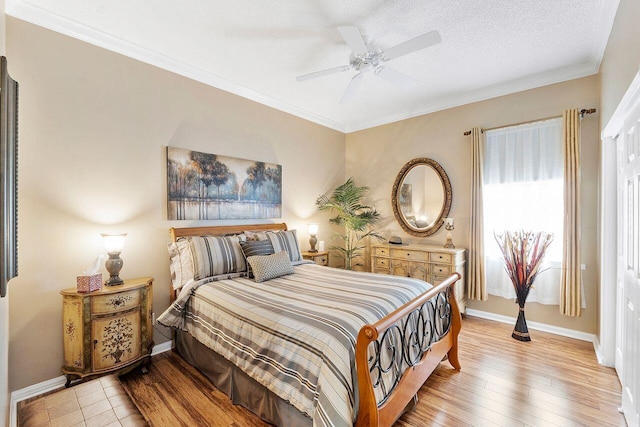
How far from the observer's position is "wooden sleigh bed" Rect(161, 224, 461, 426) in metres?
1.54

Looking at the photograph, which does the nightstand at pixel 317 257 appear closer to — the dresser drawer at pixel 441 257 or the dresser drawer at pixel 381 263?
the dresser drawer at pixel 381 263

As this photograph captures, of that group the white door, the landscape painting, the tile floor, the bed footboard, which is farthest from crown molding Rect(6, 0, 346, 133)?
Result: the white door

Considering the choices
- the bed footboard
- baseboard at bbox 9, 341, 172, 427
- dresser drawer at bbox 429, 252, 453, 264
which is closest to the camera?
the bed footboard

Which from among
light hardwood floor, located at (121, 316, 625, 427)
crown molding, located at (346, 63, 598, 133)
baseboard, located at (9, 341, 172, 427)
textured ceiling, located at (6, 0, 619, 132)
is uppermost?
textured ceiling, located at (6, 0, 619, 132)

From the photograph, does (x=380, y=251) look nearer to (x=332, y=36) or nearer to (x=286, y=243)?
(x=286, y=243)

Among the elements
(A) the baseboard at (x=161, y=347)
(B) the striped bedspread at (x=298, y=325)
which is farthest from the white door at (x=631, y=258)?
(A) the baseboard at (x=161, y=347)

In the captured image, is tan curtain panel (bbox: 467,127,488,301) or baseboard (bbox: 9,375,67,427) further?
tan curtain panel (bbox: 467,127,488,301)

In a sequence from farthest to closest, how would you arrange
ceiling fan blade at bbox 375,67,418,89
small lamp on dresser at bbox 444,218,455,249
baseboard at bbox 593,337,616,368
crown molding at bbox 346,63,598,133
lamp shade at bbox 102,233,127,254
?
small lamp on dresser at bbox 444,218,455,249 < crown molding at bbox 346,63,598,133 < ceiling fan blade at bbox 375,67,418,89 < baseboard at bbox 593,337,616,368 < lamp shade at bbox 102,233,127,254

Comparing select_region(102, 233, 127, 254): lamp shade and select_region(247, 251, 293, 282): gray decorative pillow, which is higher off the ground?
select_region(102, 233, 127, 254): lamp shade

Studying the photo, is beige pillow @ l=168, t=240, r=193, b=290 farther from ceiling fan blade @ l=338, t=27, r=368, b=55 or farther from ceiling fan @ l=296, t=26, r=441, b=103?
ceiling fan blade @ l=338, t=27, r=368, b=55

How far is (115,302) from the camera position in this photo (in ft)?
7.93

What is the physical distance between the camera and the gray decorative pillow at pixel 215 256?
2.84 m

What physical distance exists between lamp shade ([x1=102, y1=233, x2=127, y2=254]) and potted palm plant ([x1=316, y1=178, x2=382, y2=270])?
2969mm

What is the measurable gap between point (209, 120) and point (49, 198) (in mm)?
1731
